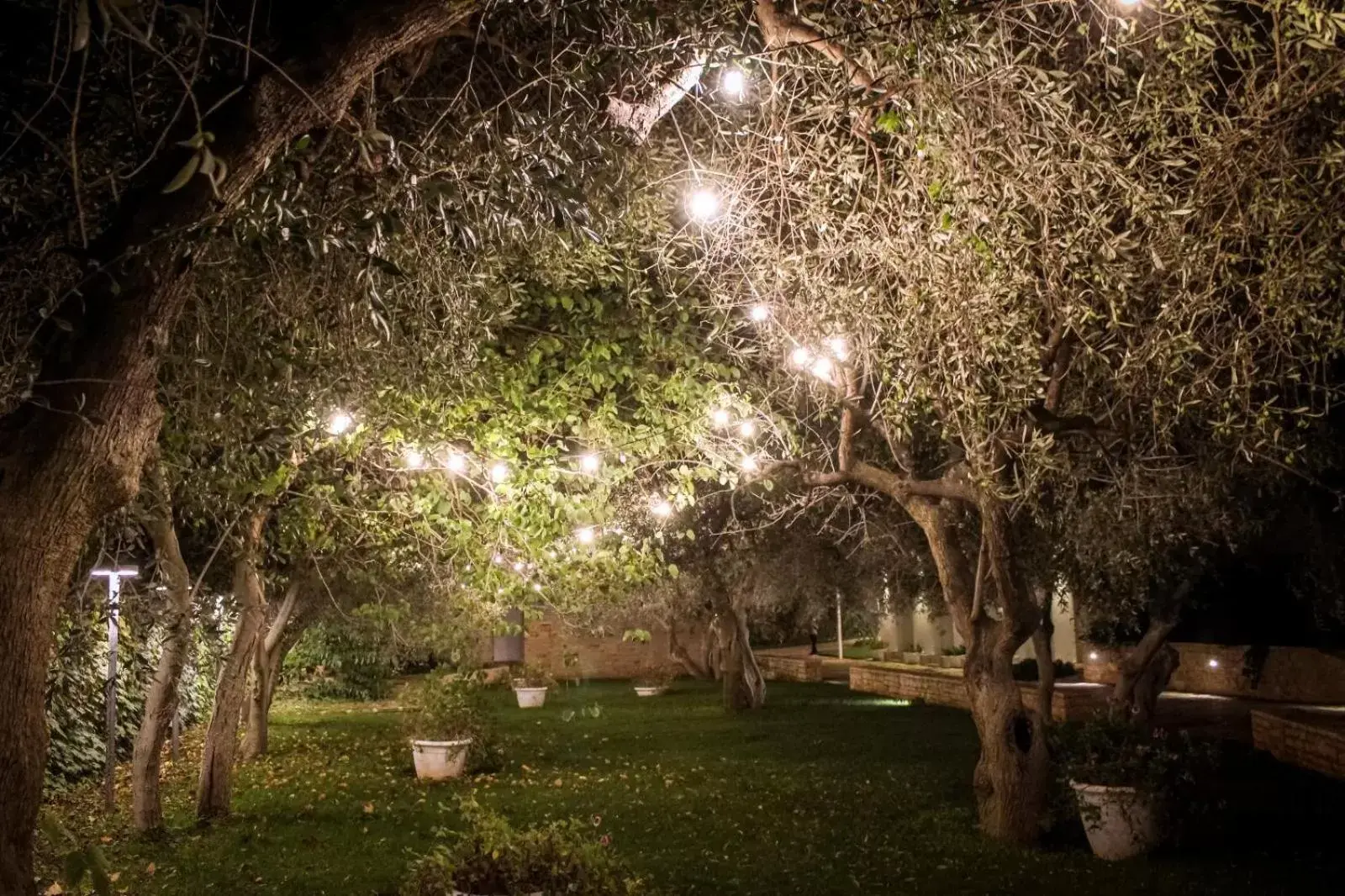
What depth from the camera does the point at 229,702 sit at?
12422 mm

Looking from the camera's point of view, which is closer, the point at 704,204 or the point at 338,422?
the point at 704,204

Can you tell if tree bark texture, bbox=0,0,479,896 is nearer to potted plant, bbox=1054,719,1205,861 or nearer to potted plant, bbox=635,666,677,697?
potted plant, bbox=1054,719,1205,861

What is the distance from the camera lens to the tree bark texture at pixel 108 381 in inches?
144

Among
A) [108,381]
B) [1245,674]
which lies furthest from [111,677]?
[1245,674]

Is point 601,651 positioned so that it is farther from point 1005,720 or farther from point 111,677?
point 1005,720

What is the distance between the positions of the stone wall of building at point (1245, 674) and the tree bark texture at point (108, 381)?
76.2ft

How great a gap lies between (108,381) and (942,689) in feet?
82.8

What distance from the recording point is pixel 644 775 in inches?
623

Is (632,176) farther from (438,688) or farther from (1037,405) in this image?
(438,688)

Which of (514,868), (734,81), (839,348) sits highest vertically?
(734,81)

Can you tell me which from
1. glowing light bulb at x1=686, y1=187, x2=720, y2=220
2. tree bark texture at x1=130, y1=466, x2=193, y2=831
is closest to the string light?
glowing light bulb at x1=686, y1=187, x2=720, y2=220

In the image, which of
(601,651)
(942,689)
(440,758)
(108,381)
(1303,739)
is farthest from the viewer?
(601,651)

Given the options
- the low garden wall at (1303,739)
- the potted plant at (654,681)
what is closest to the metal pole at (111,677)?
the low garden wall at (1303,739)

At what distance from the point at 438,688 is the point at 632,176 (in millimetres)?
10675
